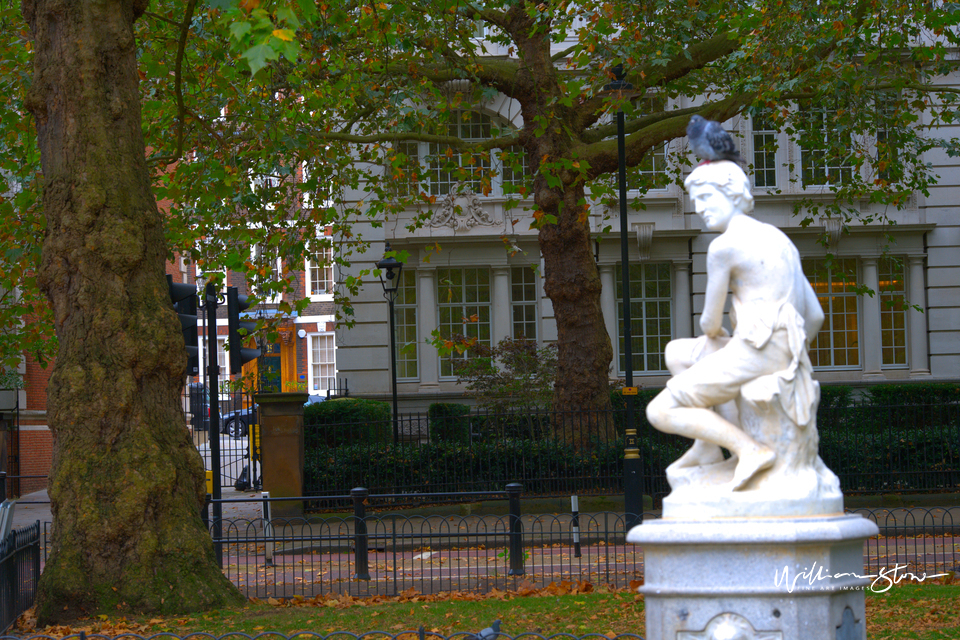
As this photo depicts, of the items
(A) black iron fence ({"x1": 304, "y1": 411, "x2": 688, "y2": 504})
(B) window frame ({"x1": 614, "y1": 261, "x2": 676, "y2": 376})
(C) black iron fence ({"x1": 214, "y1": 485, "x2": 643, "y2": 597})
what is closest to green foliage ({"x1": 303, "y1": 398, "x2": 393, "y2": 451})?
(A) black iron fence ({"x1": 304, "y1": 411, "x2": 688, "y2": 504})

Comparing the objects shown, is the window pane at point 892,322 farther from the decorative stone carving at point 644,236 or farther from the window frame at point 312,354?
the window frame at point 312,354

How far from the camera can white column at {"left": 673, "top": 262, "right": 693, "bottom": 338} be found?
27.0 metres

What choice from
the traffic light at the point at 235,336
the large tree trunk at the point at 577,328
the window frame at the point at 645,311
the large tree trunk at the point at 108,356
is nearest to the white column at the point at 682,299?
the window frame at the point at 645,311

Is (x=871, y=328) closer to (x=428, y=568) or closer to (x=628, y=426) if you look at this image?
(x=628, y=426)

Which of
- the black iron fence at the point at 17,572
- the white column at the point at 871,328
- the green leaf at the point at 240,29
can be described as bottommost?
the black iron fence at the point at 17,572

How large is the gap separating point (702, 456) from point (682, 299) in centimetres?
2213

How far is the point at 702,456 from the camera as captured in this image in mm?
5320

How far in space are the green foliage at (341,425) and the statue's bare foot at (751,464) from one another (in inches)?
512

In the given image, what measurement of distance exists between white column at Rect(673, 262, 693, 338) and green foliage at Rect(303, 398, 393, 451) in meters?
10.1

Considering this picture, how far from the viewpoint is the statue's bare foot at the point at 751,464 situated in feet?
16.6

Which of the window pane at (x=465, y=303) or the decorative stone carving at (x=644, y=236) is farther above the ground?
the decorative stone carving at (x=644, y=236)

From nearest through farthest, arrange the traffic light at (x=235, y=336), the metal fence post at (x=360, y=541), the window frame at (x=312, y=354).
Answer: the metal fence post at (x=360, y=541) < the traffic light at (x=235, y=336) < the window frame at (x=312, y=354)

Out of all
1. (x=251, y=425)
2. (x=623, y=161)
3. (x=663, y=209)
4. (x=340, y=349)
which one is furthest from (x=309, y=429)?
(x=663, y=209)

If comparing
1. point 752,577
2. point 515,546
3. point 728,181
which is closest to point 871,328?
point 515,546
